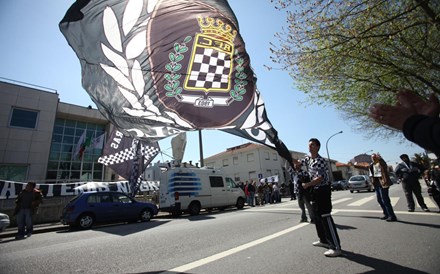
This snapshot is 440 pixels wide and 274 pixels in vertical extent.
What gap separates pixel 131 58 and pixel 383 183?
25.0 feet

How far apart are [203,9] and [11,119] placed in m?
21.3

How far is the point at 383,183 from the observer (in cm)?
612

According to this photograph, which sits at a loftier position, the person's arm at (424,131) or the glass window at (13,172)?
the glass window at (13,172)

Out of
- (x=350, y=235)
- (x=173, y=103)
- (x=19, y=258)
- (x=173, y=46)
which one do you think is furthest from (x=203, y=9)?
(x=19, y=258)

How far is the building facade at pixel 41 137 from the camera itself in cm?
1802

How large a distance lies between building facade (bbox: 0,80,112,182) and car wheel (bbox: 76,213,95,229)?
9475mm

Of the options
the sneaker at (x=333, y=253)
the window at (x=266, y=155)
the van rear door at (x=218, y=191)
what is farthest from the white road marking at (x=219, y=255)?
the window at (x=266, y=155)

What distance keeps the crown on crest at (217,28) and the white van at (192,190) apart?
309 inches

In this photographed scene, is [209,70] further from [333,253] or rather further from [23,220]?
[23,220]

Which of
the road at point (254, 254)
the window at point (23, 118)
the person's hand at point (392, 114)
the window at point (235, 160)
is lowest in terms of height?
the road at point (254, 254)

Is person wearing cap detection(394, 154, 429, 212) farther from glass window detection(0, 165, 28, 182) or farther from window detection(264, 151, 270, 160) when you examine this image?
window detection(264, 151, 270, 160)

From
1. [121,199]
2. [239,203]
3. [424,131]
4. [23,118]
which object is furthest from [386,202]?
[23,118]

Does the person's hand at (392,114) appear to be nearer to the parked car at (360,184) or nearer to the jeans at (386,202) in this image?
the jeans at (386,202)

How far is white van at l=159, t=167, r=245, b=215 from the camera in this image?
11.6 meters
